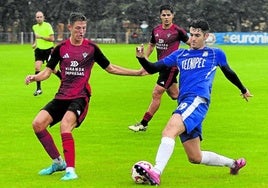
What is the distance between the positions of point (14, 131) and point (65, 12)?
242 ft

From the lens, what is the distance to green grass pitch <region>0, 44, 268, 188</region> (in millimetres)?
9523

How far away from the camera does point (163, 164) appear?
8719mm

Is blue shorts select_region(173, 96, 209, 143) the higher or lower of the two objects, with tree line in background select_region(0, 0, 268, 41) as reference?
higher

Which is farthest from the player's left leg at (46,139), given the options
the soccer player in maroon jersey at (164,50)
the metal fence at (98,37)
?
the metal fence at (98,37)

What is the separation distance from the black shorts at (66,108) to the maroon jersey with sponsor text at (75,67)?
0.07 meters

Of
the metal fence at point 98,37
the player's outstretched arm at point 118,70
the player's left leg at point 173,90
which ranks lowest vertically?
the metal fence at point 98,37

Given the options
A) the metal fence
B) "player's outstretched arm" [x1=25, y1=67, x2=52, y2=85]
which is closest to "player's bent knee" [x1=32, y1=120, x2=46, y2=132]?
"player's outstretched arm" [x1=25, y1=67, x2=52, y2=85]

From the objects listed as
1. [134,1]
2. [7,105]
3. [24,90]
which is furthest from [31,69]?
[134,1]

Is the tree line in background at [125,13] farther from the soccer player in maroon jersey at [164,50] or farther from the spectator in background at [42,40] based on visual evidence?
the soccer player in maroon jersey at [164,50]

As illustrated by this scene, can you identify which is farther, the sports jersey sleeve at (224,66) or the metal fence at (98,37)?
the metal fence at (98,37)

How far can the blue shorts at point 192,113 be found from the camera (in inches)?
349

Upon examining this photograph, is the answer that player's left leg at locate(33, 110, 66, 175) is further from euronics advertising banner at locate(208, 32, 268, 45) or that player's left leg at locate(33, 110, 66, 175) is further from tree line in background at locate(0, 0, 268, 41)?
tree line in background at locate(0, 0, 268, 41)

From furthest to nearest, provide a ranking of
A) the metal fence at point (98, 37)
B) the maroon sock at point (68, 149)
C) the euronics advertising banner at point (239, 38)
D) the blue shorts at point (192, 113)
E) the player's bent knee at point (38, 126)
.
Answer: the metal fence at point (98, 37), the euronics advertising banner at point (239, 38), the player's bent knee at point (38, 126), the maroon sock at point (68, 149), the blue shorts at point (192, 113)

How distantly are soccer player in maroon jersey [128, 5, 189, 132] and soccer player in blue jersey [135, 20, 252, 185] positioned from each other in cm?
485
